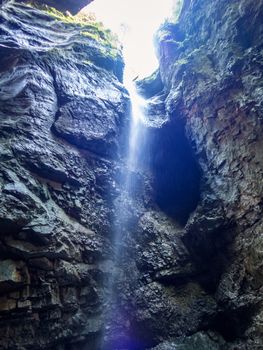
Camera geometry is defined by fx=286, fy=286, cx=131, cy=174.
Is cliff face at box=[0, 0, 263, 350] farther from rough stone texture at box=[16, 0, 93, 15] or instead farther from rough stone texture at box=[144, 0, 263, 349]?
rough stone texture at box=[16, 0, 93, 15]

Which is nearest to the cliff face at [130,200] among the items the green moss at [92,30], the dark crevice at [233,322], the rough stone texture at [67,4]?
the dark crevice at [233,322]

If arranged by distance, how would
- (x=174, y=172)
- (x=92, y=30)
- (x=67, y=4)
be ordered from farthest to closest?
(x=67, y=4) < (x=92, y=30) < (x=174, y=172)

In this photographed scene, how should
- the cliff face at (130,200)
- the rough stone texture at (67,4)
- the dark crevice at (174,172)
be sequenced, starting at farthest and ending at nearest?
the rough stone texture at (67,4) → the dark crevice at (174,172) → the cliff face at (130,200)

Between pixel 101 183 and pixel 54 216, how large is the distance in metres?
1.89

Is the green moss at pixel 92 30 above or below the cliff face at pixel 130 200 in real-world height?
above

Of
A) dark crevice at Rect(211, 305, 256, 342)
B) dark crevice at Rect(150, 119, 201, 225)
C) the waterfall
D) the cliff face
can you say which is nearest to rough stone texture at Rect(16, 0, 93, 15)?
the cliff face

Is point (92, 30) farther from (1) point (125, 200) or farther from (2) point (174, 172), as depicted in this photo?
(1) point (125, 200)

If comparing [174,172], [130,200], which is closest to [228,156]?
[174,172]

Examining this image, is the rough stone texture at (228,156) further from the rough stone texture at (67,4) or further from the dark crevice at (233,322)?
the rough stone texture at (67,4)

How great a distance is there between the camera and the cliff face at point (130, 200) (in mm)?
5348

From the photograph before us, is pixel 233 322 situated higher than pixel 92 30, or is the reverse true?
pixel 92 30

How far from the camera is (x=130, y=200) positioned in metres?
7.89

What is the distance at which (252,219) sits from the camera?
614 centimetres

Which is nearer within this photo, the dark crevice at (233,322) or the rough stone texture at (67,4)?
the dark crevice at (233,322)
